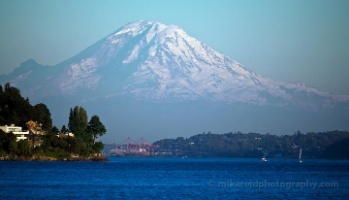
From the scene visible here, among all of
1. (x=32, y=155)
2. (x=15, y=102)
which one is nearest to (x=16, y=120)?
(x=15, y=102)

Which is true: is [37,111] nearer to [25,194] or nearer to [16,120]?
[16,120]

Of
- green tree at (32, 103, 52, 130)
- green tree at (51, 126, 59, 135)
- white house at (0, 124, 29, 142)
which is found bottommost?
white house at (0, 124, 29, 142)

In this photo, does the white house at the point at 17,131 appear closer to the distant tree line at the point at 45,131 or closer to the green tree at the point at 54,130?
the distant tree line at the point at 45,131

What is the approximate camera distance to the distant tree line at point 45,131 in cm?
13344

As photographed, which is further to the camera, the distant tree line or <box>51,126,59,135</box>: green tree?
<box>51,126,59,135</box>: green tree

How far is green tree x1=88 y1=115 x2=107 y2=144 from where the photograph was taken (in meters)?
162

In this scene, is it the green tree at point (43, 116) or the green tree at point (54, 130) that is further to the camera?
the green tree at point (54, 130)

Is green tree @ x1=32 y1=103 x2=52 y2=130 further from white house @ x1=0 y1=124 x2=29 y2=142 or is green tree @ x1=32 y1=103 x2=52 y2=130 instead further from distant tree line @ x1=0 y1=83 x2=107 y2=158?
white house @ x1=0 y1=124 x2=29 y2=142

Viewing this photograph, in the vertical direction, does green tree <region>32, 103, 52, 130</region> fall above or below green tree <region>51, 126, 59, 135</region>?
above

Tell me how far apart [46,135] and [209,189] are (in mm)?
73417

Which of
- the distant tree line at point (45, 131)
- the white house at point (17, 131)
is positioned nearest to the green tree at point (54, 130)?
the distant tree line at point (45, 131)

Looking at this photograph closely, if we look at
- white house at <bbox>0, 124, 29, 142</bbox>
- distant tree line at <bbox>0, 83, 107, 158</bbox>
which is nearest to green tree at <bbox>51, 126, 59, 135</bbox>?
distant tree line at <bbox>0, 83, 107, 158</bbox>

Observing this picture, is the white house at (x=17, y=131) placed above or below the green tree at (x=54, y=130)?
below

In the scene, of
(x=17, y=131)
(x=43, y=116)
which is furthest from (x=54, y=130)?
(x=17, y=131)
